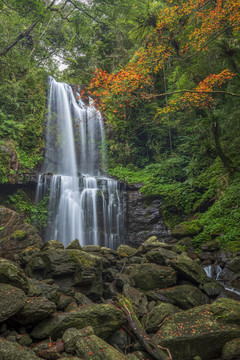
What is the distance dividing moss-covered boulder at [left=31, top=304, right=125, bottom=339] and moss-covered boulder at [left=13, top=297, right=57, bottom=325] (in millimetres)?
138

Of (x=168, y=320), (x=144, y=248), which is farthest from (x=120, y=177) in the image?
(x=168, y=320)

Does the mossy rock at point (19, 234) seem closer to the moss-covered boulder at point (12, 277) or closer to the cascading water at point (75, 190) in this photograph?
the moss-covered boulder at point (12, 277)

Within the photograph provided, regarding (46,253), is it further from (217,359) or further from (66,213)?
(66,213)

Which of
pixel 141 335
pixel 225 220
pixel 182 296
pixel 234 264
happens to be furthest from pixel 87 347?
pixel 225 220

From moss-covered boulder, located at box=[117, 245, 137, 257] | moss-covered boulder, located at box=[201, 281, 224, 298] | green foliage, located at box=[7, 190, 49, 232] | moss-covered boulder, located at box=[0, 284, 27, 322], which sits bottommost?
moss-covered boulder, located at box=[201, 281, 224, 298]

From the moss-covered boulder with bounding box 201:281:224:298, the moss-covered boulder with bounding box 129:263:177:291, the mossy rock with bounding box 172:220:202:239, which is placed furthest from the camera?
the mossy rock with bounding box 172:220:202:239

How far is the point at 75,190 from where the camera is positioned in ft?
42.9

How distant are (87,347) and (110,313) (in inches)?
41.7

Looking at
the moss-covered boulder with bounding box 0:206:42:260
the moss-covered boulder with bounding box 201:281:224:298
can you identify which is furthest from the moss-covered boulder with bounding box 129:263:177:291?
the moss-covered boulder with bounding box 0:206:42:260

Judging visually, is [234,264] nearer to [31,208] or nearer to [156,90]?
[31,208]

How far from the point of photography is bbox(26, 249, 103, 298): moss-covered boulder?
5.52m

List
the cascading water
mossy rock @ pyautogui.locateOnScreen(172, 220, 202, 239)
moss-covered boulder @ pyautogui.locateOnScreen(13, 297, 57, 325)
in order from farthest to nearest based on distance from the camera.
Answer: the cascading water, mossy rock @ pyautogui.locateOnScreen(172, 220, 202, 239), moss-covered boulder @ pyautogui.locateOnScreen(13, 297, 57, 325)

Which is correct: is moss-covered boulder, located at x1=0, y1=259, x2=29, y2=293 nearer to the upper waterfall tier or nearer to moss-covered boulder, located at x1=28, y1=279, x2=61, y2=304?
moss-covered boulder, located at x1=28, y1=279, x2=61, y2=304

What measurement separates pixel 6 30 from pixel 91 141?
9245mm
